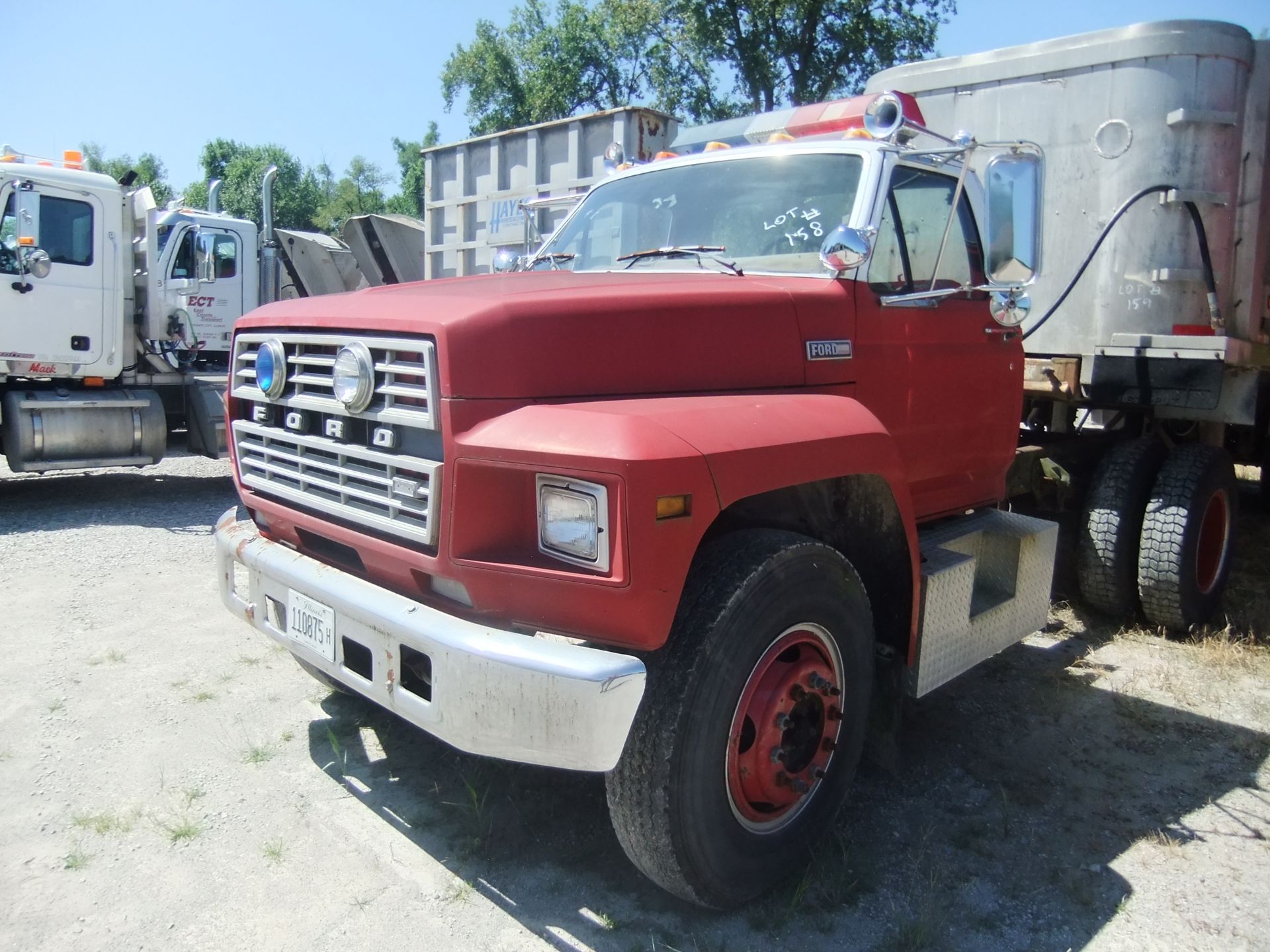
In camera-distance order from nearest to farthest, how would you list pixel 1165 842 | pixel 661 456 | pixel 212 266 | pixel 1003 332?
pixel 661 456
pixel 1165 842
pixel 1003 332
pixel 212 266

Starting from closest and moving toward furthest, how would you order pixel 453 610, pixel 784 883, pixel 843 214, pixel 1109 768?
pixel 453 610, pixel 784 883, pixel 843 214, pixel 1109 768

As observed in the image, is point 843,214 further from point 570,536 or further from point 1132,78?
point 1132,78

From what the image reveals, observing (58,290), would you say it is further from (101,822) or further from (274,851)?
(274,851)

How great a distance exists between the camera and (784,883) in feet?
→ 9.77

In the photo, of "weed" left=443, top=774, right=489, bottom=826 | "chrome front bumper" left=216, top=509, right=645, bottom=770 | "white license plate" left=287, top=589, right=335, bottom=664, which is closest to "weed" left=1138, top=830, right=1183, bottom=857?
"chrome front bumper" left=216, top=509, right=645, bottom=770

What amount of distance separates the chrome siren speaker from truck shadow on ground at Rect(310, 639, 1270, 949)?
239 cm

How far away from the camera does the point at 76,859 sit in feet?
9.91

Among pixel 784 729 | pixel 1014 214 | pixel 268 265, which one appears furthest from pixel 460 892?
pixel 268 265

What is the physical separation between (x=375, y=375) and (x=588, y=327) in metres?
0.60

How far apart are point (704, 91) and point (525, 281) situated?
27688 millimetres

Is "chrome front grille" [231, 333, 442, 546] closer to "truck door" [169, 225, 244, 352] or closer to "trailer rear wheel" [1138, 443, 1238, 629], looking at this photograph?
"trailer rear wheel" [1138, 443, 1238, 629]

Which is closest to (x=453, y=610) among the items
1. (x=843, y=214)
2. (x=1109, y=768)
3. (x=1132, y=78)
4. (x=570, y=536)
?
(x=570, y=536)

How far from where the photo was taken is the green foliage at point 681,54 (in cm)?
2538

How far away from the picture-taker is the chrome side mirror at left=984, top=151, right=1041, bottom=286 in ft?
11.2
